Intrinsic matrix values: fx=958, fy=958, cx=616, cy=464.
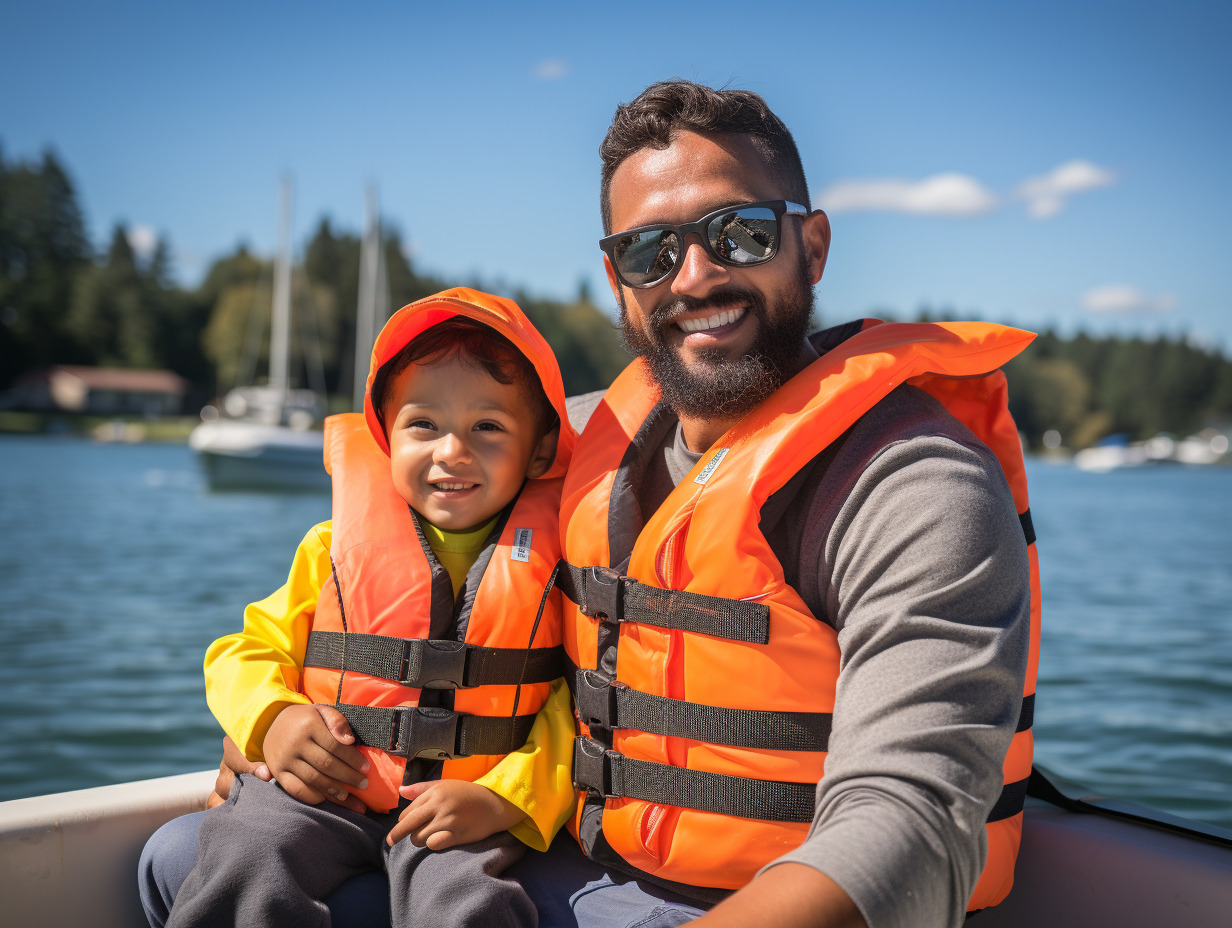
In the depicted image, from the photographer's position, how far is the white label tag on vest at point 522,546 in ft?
6.52

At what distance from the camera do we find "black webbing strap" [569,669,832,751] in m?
1.54

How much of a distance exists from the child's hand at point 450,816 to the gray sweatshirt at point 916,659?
0.65m

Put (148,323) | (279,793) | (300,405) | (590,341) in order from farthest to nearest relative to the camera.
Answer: (590,341)
(148,323)
(300,405)
(279,793)

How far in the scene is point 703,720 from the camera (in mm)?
1596

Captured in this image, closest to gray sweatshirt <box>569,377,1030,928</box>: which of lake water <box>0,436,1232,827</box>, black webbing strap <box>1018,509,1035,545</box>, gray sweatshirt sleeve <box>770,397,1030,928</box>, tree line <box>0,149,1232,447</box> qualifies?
gray sweatshirt sleeve <box>770,397,1030,928</box>

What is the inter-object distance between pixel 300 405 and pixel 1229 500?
35577 mm

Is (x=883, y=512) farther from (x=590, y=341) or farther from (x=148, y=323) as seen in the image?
(x=590, y=341)

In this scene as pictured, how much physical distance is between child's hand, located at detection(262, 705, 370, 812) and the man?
0.38 metres

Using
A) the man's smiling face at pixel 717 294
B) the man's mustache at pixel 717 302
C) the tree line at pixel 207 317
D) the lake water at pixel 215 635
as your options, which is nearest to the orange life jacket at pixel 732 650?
the man's smiling face at pixel 717 294

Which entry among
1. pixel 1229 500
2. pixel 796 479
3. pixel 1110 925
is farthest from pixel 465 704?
pixel 1229 500

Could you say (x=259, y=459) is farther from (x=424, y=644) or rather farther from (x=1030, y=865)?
(x=1030, y=865)

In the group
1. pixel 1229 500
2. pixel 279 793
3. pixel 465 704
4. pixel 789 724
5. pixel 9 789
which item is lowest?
pixel 1229 500

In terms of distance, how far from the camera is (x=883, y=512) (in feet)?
4.77

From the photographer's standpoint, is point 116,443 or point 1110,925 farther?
point 116,443
